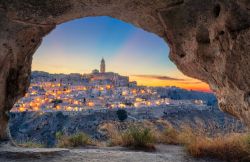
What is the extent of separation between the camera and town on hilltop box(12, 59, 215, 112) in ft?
343

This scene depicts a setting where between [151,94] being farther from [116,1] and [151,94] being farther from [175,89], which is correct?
[116,1]

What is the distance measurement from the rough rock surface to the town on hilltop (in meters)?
90.1

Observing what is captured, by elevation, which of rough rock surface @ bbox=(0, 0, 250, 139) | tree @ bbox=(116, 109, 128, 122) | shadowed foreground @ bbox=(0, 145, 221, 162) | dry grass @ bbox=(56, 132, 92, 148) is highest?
rough rock surface @ bbox=(0, 0, 250, 139)

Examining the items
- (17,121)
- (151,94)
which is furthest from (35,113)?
(151,94)

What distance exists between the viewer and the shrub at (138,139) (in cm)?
930

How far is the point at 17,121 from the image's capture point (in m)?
73.6

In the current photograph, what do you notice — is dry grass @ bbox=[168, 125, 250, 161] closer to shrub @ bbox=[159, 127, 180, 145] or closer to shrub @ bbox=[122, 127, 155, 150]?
shrub @ bbox=[122, 127, 155, 150]

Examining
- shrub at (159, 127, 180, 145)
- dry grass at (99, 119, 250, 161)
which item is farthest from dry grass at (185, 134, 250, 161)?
shrub at (159, 127, 180, 145)

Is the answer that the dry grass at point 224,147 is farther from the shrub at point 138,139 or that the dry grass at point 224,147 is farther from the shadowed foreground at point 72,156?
the shrub at point 138,139

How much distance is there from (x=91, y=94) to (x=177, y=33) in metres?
116

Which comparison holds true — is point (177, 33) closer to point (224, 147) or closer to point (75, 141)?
point (224, 147)

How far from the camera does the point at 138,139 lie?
9383 millimetres

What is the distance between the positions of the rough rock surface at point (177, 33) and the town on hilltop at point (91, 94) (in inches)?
3549

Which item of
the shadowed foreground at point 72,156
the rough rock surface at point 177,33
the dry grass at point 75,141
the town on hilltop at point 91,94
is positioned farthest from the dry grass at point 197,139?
the town on hilltop at point 91,94
